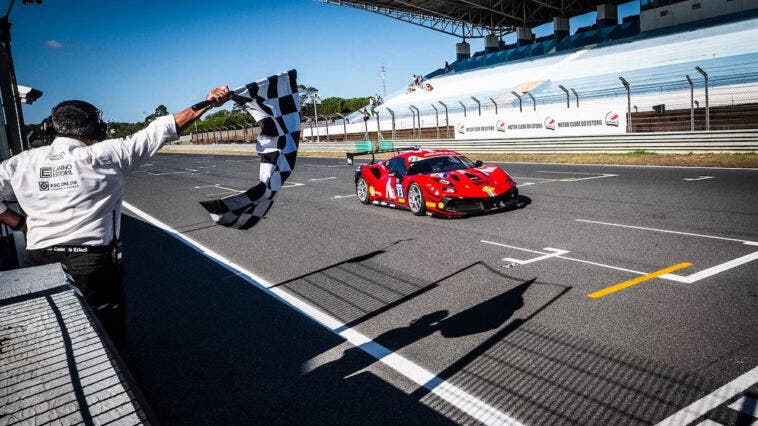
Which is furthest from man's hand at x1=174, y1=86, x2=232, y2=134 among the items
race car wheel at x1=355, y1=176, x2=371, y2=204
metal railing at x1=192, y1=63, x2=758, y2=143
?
metal railing at x1=192, y1=63, x2=758, y2=143

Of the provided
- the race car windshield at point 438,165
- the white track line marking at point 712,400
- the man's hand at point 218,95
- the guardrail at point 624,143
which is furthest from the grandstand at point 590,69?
the man's hand at point 218,95

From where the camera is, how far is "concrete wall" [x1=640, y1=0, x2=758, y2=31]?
1321 inches

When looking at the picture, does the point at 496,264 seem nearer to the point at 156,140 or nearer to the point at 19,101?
the point at 156,140

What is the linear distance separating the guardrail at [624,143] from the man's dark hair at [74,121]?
1793 cm

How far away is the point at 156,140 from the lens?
266 cm

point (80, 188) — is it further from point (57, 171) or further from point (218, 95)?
point (218, 95)

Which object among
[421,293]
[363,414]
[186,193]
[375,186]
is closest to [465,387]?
[363,414]

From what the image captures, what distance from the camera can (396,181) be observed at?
10391 mm

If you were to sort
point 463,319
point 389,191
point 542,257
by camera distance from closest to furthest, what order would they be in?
point 463,319
point 542,257
point 389,191

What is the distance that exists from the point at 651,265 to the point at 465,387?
11.6ft

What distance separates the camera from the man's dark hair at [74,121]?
2771 mm

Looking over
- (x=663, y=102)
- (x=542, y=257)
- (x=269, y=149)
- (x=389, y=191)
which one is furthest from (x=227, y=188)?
(x=663, y=102)

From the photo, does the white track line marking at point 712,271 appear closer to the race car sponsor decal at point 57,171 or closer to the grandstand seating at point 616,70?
the race car sponsor decal at point 57,171

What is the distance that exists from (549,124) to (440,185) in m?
15.6
